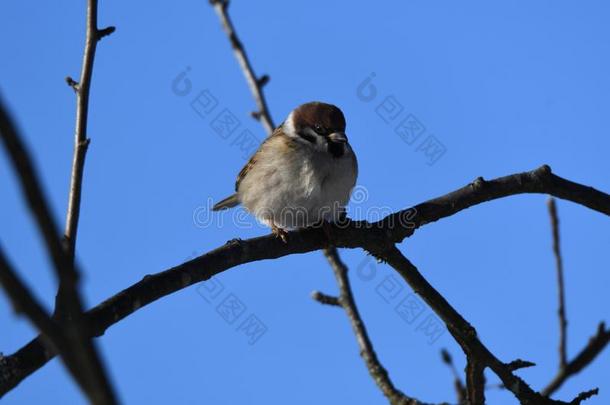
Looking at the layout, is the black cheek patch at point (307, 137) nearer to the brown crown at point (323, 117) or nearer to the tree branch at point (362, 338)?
the brown crown at point (323, 117)

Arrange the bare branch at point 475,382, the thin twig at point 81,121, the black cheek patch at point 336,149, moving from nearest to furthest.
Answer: the thin twig at point 81,121
the bare branch at point 475,382
the black cheek patch at point 336,149

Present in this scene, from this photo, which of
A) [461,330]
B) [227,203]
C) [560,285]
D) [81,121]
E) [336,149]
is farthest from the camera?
[227,203]

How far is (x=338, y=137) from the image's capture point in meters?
4.68

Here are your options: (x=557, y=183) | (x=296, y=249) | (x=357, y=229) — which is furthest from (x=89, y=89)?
(x=557, y=183)

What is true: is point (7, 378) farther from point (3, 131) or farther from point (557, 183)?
point (557, 183)

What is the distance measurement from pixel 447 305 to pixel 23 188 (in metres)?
2.76

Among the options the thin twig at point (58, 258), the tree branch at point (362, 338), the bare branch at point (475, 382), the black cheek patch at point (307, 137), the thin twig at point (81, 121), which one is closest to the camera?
the thin twig at point (58, 258)

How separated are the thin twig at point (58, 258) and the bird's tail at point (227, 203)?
4.93 metres

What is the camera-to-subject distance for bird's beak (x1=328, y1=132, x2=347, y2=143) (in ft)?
15.3

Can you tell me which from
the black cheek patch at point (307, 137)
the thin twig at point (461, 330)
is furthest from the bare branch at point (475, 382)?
the black cheek patch at point (307, 137)

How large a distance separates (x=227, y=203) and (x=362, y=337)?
6.87 feet

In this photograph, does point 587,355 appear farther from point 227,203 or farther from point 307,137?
point 227,203

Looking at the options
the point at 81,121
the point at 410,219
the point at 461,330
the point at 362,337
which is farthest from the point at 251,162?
the point at 81,121

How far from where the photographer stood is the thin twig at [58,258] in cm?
73
